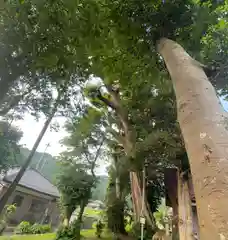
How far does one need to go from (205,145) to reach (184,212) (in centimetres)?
677

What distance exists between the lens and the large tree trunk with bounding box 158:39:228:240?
26.3 inches

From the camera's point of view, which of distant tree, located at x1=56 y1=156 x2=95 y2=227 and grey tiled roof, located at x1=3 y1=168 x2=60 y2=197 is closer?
distant tree, located at x1=56 y1=156 x2=95 y2=227

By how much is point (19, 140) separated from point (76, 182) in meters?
3.92

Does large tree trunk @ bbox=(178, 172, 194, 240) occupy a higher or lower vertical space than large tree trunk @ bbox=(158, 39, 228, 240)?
higher

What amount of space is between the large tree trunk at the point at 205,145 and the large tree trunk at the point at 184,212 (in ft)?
20.7

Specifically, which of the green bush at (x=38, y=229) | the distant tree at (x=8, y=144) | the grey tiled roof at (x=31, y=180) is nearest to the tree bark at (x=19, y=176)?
the distant tree at (x=8, y=144)

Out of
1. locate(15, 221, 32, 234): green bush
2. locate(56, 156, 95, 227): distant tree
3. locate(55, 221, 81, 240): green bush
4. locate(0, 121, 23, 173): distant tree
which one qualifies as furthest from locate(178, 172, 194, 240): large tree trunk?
locate(15, 221, 32, 234): green bush

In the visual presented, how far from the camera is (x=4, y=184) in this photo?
46.0ft

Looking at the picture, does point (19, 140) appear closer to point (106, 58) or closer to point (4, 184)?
point (4, 184)

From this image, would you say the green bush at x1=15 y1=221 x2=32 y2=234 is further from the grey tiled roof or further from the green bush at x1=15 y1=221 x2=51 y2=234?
the grey tiled roof

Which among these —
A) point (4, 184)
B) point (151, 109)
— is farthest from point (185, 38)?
point (4, 184)

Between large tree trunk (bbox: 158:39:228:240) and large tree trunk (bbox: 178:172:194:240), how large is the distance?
20.7ft

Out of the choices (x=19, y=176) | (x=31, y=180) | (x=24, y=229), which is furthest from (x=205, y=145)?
(x=31, y=180)

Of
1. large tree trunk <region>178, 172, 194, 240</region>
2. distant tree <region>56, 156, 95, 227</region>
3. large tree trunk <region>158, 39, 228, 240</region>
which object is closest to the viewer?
large tree trunk <region>158, 39, 228, 240</region>
